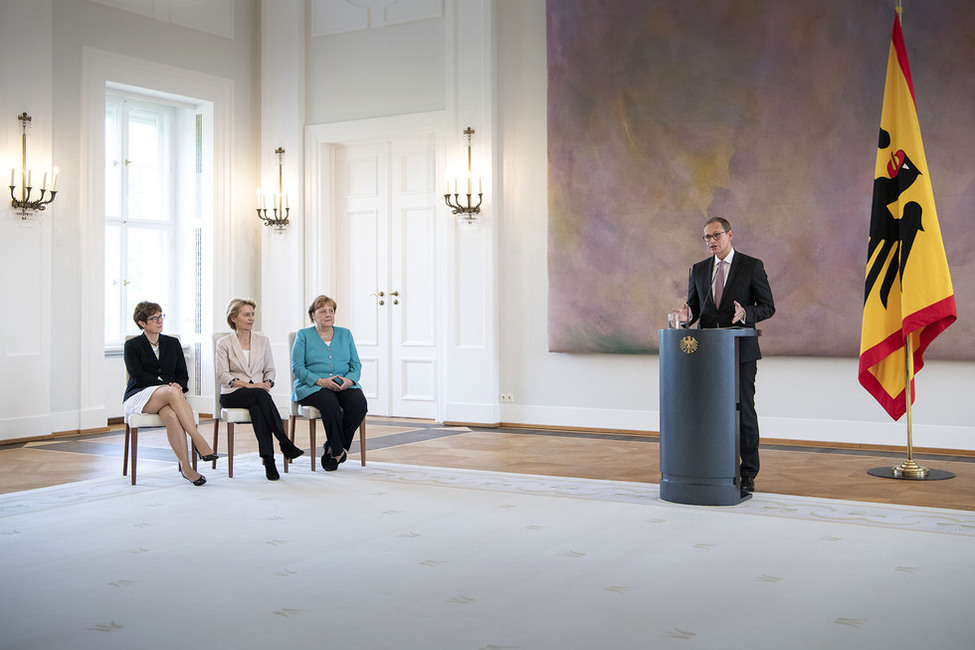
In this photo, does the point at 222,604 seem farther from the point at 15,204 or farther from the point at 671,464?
the point at 15,204

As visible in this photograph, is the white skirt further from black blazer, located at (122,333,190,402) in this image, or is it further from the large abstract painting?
the large abstract painting

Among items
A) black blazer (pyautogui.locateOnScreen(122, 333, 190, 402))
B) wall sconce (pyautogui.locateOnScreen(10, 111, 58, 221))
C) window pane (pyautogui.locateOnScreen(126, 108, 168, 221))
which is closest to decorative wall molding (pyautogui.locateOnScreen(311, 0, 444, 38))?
window pane (pyautogui.locateOnScreen(126, 108, 168, 221))

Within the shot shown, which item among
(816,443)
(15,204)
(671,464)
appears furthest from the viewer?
(15,204)

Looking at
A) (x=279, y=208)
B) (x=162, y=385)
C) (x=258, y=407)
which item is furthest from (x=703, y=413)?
(x=279, y=208)

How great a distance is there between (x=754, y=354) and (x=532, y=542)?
1733mm

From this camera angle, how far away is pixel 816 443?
6.99 m

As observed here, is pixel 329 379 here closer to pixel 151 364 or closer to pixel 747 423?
pixel 151 364

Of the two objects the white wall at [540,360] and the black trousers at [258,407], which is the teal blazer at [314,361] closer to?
the black trousers at [258,407]

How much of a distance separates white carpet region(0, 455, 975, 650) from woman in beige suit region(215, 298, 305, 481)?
0.53 metres

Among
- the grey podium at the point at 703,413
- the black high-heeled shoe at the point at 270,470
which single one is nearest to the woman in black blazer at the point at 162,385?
the black high-heeled shoe at the point at 270,470

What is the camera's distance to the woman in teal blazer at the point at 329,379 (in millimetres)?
5797

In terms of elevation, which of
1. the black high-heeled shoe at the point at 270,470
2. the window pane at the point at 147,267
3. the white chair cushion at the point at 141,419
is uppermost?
the window pane at the point at 147,267

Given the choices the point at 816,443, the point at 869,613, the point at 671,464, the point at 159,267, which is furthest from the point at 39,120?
the point at 869,613

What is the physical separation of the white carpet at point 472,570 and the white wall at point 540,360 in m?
2.42
